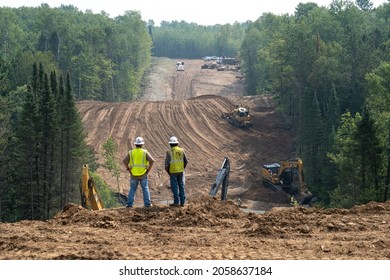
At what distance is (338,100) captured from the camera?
5997 cm

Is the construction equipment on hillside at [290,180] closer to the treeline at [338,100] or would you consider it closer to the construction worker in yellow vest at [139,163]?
the treeline at [338,100]

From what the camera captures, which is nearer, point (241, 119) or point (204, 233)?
point (204, 233)

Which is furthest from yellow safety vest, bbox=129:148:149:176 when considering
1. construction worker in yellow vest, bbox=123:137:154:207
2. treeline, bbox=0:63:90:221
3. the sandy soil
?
treeline, bbox=0:63:90:221

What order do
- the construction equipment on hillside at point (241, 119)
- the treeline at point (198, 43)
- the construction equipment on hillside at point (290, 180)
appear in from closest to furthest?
the construction equipment on hillside at point (290, 180)
the construction equipment on hillside at point (241, 119)
the treeline at point (198, 43)

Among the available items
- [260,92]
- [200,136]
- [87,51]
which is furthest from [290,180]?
[87,51]

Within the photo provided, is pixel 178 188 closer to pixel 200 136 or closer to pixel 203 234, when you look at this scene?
pixel 203 234

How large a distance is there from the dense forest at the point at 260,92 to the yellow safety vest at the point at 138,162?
65.9 ft

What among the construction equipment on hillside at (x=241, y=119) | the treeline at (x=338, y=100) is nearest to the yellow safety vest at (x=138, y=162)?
the treeline at (x=338, y=100)

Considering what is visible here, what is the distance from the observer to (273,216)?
46.7 ft

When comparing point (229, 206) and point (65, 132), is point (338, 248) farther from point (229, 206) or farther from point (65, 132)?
point (65, 132)

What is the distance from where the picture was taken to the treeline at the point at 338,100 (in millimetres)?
36781

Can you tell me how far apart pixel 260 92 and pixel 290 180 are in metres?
53.2

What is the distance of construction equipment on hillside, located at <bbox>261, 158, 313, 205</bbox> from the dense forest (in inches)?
75.5

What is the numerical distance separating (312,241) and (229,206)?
11.2ft
